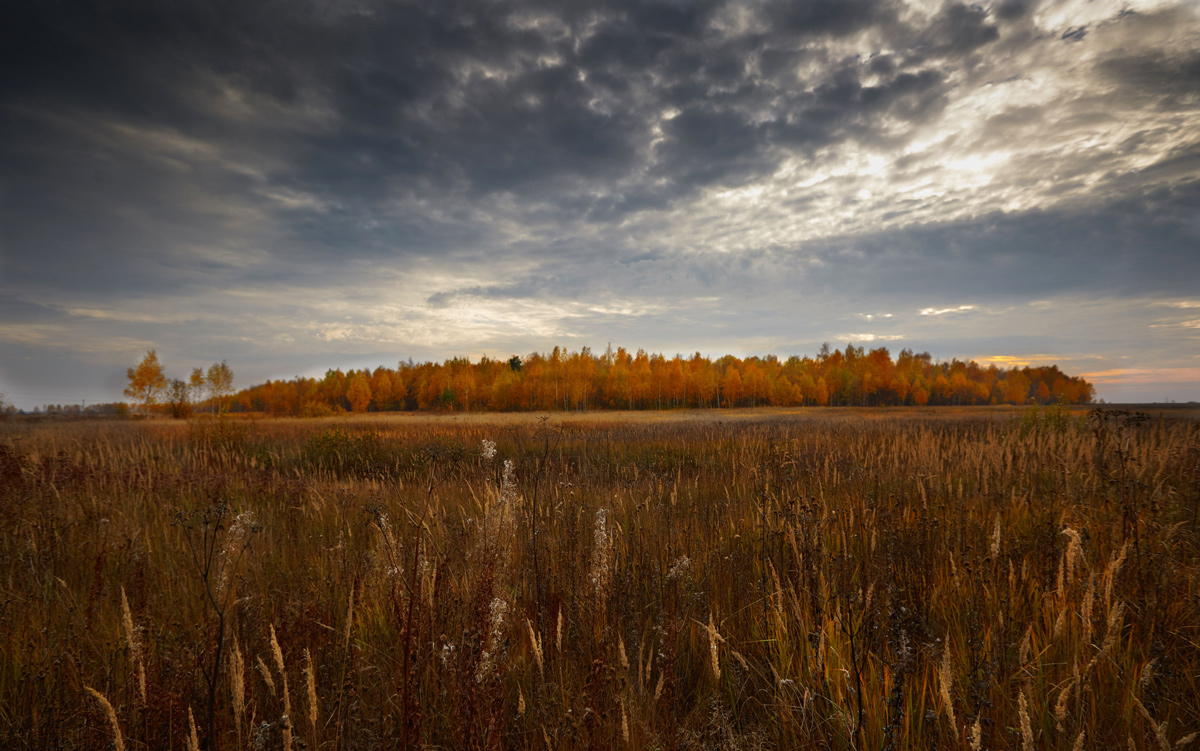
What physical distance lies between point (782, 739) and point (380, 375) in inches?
3916

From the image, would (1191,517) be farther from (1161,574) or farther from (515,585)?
(515,585)

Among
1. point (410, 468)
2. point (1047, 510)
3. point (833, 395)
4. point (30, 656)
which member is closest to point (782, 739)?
point (30, 656)

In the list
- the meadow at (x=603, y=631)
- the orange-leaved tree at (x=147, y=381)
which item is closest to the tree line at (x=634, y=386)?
the orange-leaved tree at (x=147, y=381)

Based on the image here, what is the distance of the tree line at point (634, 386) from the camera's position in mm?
74312

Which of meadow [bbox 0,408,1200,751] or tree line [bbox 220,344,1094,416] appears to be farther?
Result: tree line [bbox 220,344,1094,416]

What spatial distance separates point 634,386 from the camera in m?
74.2

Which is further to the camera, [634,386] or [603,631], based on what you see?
[634,386]

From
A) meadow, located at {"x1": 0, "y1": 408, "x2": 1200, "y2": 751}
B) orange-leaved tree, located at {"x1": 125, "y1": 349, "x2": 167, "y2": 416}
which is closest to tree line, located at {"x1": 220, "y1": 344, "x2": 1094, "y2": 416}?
orange-leaved tree, located at {"x1": 125, "y1": 349, "x2": 167, "y2": 416}

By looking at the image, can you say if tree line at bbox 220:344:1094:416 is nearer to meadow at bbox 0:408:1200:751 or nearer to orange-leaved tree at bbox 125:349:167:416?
orange-leaved tree at bbox 125:349:167:416

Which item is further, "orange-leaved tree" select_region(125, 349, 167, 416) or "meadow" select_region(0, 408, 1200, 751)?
"orange-leaved tree" select_region(125, 349, 167, 416)

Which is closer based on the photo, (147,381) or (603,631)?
(603,631)

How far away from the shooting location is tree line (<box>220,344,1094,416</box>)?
7431cm

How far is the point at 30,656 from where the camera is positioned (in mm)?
2607

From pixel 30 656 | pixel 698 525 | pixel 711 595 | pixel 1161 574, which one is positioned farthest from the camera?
pixel 698 525
